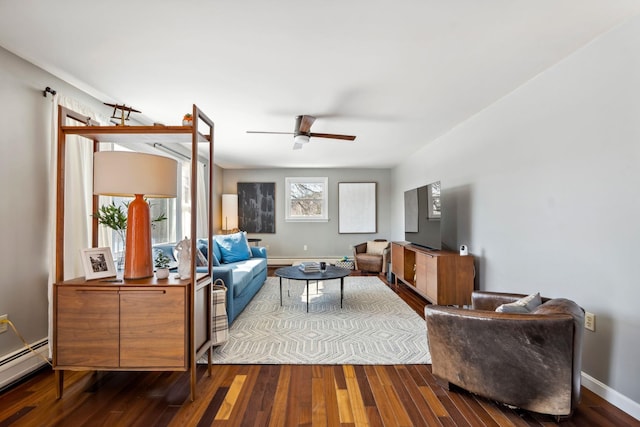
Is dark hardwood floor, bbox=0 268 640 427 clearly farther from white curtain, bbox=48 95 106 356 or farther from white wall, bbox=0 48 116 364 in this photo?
white curtain, bbox=48 95 106 356

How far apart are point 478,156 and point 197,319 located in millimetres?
3371

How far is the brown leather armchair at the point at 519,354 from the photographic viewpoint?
1.70m

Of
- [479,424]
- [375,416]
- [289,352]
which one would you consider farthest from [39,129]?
A: [479,424]

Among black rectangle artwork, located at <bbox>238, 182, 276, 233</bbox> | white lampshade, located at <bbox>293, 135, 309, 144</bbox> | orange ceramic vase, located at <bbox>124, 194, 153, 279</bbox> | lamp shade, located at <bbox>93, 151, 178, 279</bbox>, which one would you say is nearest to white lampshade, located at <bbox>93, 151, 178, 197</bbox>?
lamp shade, located at <bbox>93, 151, 178, 279</bbox>

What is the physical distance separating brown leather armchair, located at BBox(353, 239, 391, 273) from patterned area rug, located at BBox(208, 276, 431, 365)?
1.62 meters

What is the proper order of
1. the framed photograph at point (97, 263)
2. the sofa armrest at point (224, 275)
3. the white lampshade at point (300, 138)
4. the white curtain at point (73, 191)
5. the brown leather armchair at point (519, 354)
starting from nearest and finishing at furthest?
the brown leather armchair at point (519, 354) → the framed photograph at point (97, 263) → the white curtain at point (73, 191) → the sofa armrest at point (224, 275) → the white lampshade at point (300, 138)

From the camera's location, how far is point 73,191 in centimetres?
262

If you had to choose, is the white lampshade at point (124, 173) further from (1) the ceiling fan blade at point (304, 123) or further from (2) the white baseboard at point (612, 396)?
(2) the white baseboard at point (612, 396)

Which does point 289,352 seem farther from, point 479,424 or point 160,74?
point 160,74

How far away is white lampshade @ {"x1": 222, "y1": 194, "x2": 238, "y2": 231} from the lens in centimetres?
694

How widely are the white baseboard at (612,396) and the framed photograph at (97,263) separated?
3.32 meters

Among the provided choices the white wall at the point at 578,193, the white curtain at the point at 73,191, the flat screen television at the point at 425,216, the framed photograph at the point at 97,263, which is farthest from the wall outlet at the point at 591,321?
the white curtain at the point at 73,191

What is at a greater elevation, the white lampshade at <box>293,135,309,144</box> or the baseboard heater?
the white lampshade at <box>293,135,309,144</box>

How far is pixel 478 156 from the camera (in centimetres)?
365
